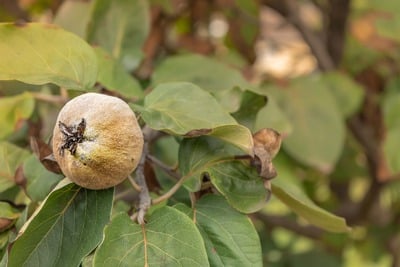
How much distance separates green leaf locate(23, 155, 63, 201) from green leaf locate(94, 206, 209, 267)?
0.11m

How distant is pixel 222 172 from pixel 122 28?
0.36 m

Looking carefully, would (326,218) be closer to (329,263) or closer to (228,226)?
(228,226)

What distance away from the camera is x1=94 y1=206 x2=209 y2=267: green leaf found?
1.77 ft

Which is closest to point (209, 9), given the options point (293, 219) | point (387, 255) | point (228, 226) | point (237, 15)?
point (237, 15)

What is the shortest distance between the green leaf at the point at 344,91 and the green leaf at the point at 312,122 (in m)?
0.04

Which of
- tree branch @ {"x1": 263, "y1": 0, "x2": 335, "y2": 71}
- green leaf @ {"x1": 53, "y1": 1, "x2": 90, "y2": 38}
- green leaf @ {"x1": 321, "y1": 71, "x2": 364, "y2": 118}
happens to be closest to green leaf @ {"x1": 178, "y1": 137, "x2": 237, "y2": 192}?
green leaf @ {"x1": 53, "y1": 1, "x2": 90, "y2": 38}

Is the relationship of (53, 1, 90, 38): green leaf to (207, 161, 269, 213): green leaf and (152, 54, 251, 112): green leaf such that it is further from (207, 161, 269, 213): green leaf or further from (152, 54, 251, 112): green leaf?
(207, 161, 269, 213): green leaf

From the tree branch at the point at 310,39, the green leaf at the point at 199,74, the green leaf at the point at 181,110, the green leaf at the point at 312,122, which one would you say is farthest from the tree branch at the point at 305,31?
the green leaf at the point at 181,110

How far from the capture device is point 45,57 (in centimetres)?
65

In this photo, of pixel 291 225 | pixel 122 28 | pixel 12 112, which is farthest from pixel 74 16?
pixel 291 225

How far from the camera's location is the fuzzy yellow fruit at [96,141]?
525 millimetres

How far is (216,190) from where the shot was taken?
65 cm

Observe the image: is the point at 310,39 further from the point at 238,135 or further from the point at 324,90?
the point at 238,135

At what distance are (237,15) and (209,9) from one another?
0.06 meters
